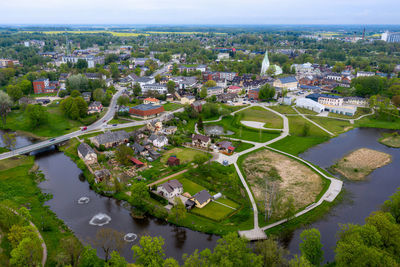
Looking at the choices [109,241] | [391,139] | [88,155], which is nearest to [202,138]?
[88,155]

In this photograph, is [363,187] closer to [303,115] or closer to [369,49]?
[303,115]

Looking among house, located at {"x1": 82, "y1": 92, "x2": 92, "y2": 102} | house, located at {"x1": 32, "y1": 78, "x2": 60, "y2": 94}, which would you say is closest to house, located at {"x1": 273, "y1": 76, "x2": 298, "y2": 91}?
house, located at {"x1": 82, "y1": 92, "x2": 92, "y2": 102}

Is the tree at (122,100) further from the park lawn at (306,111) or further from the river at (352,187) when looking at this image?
the park lawn at (306,111)

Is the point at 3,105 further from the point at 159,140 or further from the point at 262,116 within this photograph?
the point at 262,116

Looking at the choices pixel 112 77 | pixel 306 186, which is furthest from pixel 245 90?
pixel 306 186

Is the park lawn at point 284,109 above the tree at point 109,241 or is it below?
above

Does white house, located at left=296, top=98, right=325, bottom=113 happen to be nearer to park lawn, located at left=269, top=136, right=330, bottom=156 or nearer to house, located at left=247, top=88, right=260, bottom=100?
house, located at left=247, top=88, right=260, bottom=100

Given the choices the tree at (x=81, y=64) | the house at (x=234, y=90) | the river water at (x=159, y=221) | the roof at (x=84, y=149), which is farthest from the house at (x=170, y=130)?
the tree at (x=81, y=64)
